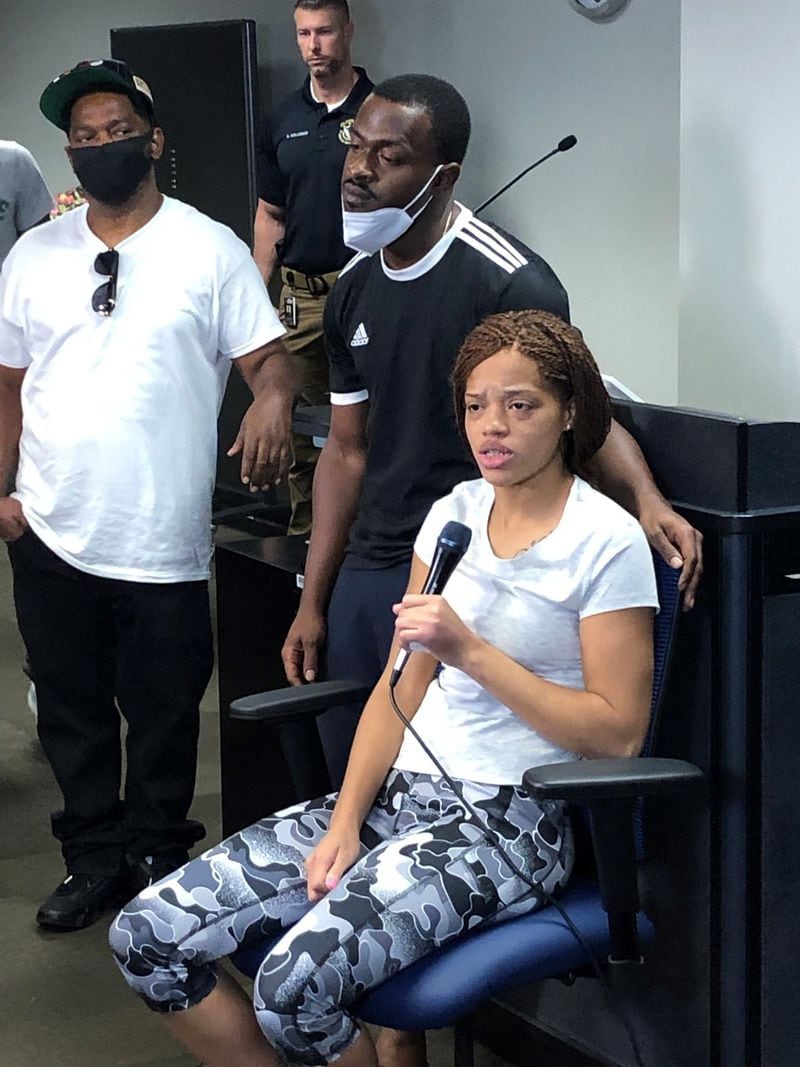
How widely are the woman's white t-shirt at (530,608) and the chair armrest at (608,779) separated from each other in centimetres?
14

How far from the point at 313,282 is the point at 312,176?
30 cm

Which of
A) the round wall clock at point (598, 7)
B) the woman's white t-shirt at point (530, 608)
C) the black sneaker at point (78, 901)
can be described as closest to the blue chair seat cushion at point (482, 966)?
the woman's white t-shirt at point (530, 608)

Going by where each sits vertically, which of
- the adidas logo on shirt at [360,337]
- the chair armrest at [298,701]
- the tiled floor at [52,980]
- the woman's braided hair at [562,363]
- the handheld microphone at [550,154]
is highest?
the handheld microphone at [550,154]

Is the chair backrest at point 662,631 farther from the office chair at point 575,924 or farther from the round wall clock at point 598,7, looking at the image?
the round wall clock at point 598,7

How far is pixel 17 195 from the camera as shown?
11.8 feet

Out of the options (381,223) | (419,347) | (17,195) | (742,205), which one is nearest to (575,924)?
(419,347)

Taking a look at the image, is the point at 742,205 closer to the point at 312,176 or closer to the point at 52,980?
the point at 312,176

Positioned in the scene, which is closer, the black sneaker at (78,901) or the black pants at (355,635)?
the black pants at (355,635)

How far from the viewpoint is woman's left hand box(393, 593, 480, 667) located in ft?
5.67

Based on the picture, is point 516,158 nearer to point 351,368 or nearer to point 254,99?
point 254,99

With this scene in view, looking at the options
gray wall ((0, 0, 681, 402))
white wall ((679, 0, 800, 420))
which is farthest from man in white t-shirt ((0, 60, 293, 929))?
gray wall ((0, 0, 681, 402))

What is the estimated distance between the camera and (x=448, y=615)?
1.74 m

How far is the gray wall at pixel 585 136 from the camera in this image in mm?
4324

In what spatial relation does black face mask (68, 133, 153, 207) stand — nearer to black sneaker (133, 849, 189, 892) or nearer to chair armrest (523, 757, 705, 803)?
black sneaker (133, 849, 189, 892)
